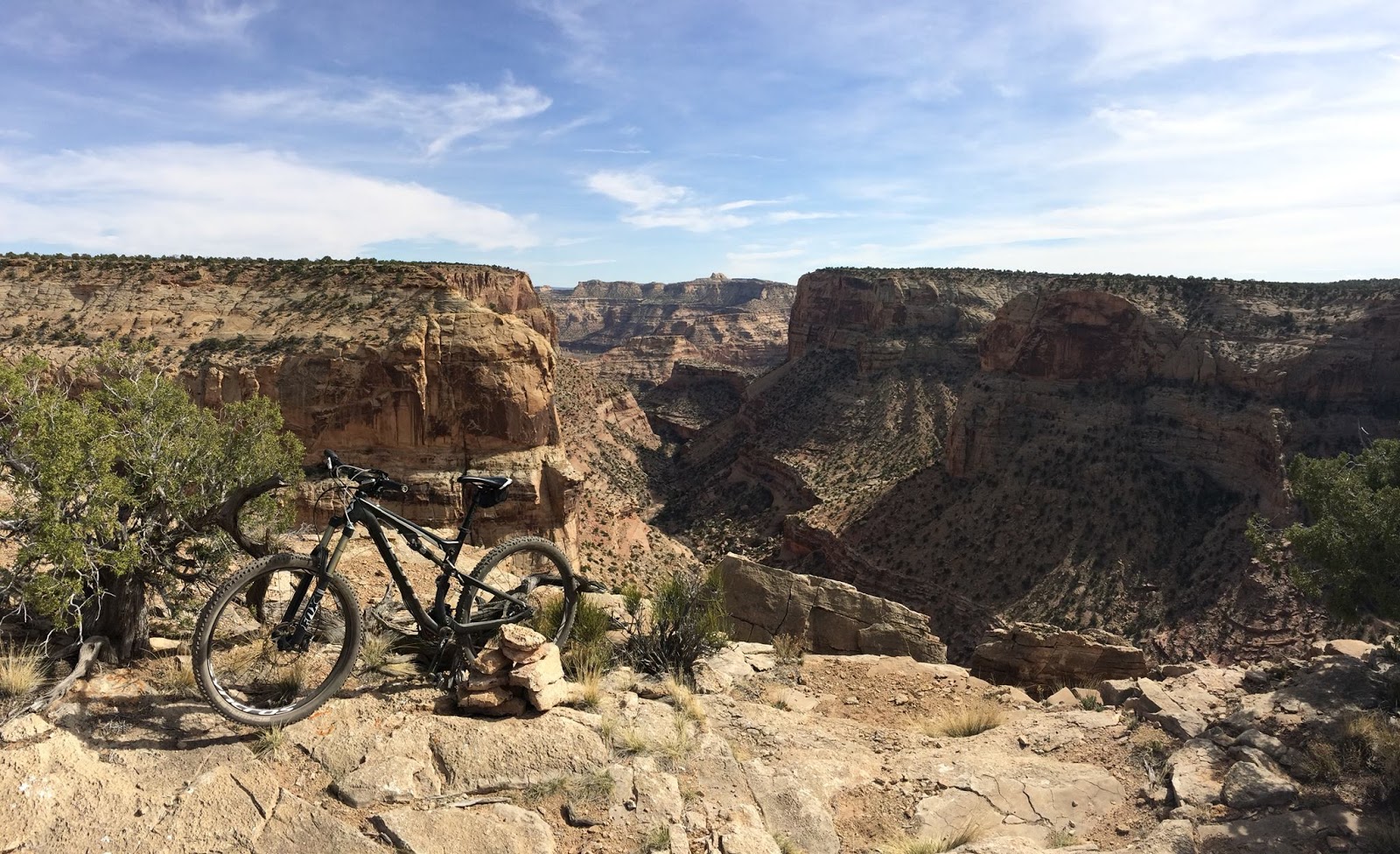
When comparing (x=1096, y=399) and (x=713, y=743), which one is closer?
(x=713, y=743)

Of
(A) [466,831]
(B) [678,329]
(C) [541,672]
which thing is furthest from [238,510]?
(B) [678,329]

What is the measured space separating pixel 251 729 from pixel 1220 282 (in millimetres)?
60797

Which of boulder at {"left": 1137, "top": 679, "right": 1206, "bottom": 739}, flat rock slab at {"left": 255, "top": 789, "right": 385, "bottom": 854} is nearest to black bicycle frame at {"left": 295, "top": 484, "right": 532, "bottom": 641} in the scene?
flat rock slab at {"left": 255, "top": 789, "right": 385, "bottom": 854}

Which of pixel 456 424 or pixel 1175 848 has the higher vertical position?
→ pixel 456 424

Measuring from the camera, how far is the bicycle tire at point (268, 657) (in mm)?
6062

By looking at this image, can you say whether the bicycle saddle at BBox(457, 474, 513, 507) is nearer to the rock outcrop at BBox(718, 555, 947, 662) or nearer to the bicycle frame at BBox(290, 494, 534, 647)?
the bicycle frame at BBox(290, 494, 534, 647)

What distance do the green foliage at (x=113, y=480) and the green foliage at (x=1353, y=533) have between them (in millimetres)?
15652

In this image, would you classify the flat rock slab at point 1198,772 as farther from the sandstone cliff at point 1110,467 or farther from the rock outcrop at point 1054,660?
the sandstone cliff at point 1110,467

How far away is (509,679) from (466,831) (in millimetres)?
1791

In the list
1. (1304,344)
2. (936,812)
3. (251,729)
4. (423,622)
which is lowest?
(936,812)

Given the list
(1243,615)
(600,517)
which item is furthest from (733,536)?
(1243,615)

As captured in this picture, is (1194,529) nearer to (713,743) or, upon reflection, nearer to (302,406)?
(713,743)

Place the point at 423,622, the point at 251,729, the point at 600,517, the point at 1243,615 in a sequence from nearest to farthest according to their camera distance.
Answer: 1. the point at 251,729
2. the point at 423,622
3. the point at 1243,615
4. the point at 600,517

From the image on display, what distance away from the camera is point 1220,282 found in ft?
161
